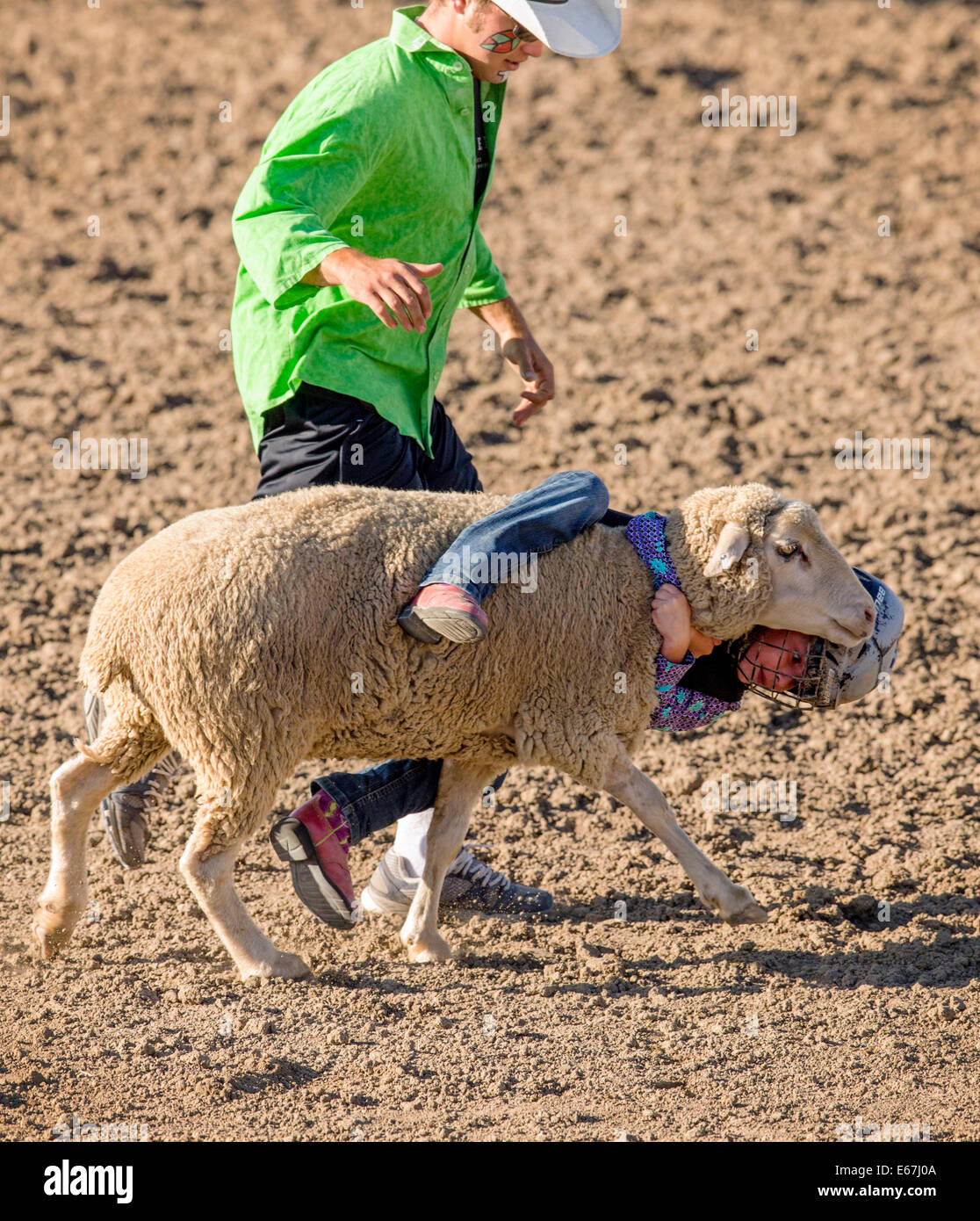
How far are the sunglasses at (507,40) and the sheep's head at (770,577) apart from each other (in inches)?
54.5

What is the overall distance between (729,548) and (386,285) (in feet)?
4.03

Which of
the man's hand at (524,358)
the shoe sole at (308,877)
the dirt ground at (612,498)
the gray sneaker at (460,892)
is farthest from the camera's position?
the man's hand at (524,358)

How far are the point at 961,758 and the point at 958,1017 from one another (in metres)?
1.61

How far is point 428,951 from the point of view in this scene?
163 inches

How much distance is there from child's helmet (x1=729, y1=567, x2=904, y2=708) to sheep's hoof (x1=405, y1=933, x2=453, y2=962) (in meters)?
1.19

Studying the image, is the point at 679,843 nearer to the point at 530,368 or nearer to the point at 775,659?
the point at 775,659

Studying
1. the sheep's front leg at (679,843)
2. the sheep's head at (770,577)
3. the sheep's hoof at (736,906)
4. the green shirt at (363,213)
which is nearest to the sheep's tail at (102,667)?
the green shirt at (363,213)

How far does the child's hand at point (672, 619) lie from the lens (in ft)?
13.3

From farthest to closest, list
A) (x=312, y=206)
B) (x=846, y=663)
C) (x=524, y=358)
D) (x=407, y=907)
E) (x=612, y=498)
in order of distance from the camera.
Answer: (x=612, y=498)
(x=524, y=358)
(x=407, y=907)
(x=846, y=663)
(x=312, y=206)

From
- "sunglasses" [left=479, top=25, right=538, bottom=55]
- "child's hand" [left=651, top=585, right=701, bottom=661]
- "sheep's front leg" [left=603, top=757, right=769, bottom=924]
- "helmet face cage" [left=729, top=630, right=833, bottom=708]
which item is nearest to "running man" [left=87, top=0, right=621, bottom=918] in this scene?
"sunglasses" [left=479, top=25, right=538, bottom=55]

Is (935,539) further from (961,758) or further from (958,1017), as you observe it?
(958,1017)

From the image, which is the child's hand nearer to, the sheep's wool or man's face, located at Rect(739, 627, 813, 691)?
the sheep's wool

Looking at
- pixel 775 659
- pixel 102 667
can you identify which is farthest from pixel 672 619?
pixel 102 667

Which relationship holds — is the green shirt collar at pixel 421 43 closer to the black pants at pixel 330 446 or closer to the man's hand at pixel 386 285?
the man's hand at pixel 386 285
